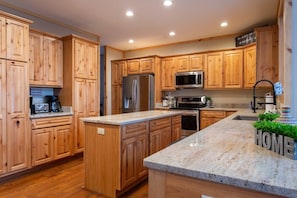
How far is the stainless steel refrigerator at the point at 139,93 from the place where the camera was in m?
5.52

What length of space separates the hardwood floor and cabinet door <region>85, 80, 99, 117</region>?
1.29 m

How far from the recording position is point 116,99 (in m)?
6.22

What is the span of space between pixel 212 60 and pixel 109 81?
10.4ft

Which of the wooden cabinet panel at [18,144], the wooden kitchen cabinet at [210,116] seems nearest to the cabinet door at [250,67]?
the wooden kitchen cabinet at [210,116]

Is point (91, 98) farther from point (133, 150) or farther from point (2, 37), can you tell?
point (133, 150)

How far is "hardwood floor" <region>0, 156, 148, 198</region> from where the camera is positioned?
249 cm

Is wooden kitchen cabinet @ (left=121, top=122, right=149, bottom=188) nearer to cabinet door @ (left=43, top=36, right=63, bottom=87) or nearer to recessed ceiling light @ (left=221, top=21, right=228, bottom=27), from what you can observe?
cabinet door @ (left=43, top=36, right=63, bottom=87)

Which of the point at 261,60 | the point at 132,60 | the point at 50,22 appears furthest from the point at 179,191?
the point at 132,60

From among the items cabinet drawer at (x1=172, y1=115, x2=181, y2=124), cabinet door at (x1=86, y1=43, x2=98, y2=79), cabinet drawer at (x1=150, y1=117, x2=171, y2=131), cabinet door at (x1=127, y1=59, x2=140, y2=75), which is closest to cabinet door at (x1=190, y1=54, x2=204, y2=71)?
cabinet door at (x1=127, y1=59, x2=140, y2=75)

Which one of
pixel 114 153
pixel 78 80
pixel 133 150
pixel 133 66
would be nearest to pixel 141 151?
Answer: pixel 133 150

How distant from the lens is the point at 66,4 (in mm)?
3338

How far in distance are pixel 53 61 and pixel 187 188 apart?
3796mm

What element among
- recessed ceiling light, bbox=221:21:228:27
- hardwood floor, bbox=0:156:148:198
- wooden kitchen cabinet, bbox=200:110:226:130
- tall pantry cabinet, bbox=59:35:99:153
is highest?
recessed ceiling light, bbox=221:21:228:27

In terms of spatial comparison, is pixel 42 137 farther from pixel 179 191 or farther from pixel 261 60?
pixel 261 60
